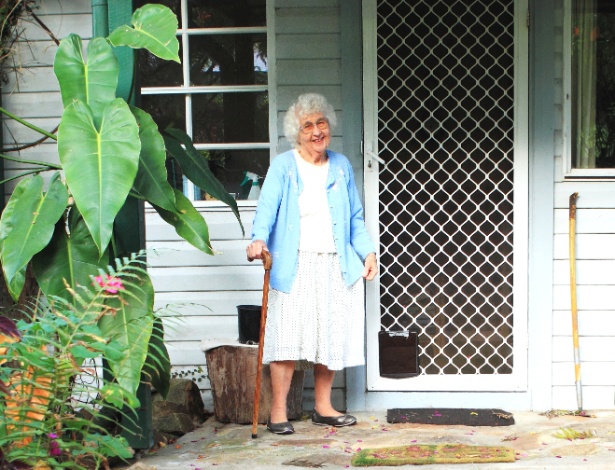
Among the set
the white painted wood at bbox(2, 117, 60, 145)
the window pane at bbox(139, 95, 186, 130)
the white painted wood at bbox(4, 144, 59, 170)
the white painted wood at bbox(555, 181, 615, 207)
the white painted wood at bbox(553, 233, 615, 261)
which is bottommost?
the white painted wood at bbox(553, 233, 615, 261)

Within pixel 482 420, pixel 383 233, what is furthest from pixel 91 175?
pixel 482 420

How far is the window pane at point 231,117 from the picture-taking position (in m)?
5.03

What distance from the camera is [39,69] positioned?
16.7 ft

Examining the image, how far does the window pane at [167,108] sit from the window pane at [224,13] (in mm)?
427

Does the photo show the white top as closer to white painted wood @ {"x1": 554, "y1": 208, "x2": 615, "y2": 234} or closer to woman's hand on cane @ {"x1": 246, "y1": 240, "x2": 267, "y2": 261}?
woman's hand on cane @ {"x1": 246, "y1": 240, "x2": 267, "y2": 261}

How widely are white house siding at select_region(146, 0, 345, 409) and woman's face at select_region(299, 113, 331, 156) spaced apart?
428 mm

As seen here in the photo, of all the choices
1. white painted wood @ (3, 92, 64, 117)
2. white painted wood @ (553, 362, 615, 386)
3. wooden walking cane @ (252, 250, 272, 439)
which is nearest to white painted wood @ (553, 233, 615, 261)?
white painted wood @ (553, 362, 615, 386)

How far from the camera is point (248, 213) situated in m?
5.03

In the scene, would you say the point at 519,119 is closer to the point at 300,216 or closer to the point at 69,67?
the point at 300,216

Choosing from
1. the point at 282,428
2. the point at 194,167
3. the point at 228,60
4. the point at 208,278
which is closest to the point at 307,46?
the point at 228,60

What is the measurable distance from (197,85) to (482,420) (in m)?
2.41

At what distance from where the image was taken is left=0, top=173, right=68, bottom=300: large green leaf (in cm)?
347

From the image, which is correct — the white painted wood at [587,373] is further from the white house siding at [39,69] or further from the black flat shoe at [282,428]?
the white house siding at [39,69]

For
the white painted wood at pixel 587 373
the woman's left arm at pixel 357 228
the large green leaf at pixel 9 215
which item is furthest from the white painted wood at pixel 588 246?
the large green leaf at pixel 9 215
